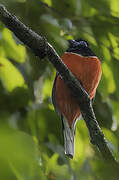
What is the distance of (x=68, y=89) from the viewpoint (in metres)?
0.48

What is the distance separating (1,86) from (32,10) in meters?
0.21

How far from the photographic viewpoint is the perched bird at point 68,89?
1.71ft

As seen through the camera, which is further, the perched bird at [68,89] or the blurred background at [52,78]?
the blurred background at [52,78]

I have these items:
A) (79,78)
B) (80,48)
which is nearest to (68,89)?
(79,78)


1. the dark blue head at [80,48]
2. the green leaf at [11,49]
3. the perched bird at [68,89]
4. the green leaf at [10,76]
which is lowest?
the perched bird at [68,89]

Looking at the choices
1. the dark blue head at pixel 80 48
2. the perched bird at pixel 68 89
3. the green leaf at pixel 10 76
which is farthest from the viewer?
the green leaf at pixel 10 76

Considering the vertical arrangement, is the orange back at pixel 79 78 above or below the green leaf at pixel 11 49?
below

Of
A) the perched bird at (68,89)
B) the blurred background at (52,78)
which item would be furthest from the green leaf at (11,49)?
the perched bird at (68,89)

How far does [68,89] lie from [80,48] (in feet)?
0.58

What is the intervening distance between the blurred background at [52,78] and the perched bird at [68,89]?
23 mm

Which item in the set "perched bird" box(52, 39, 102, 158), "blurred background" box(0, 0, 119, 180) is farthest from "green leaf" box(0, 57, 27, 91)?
"perched bird" box(52, 39, 102, 158)

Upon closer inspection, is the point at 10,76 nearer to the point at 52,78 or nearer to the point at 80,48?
the point at 52,78

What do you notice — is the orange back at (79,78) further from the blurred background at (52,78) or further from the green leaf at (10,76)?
the green leaf at (10,76)

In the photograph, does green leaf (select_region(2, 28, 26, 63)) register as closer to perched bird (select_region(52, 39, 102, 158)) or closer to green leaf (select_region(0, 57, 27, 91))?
green leaf (select_region(0, 57, 27, 91))
